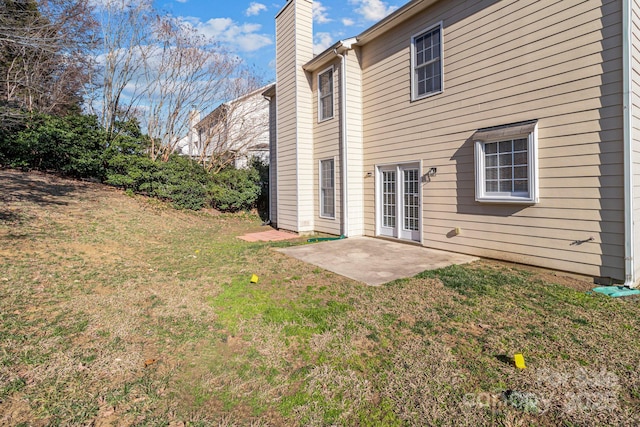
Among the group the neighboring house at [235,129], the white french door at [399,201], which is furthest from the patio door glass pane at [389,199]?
the neighboring house at [235,129]

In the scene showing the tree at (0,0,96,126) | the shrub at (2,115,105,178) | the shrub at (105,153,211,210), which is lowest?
the shrub at (105,153,211,210)

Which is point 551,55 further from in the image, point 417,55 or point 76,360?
point 76,360

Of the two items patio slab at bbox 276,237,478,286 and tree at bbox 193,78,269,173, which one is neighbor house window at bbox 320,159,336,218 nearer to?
patio slab at bbox 276,237,478,286

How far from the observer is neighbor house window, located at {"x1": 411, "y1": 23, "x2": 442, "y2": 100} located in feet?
21.9

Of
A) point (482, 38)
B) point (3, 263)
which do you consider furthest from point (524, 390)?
point (3, 263)

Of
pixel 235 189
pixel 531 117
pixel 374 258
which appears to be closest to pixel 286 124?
pixel 235 189

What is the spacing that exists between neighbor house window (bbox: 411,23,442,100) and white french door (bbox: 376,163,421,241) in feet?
5.46

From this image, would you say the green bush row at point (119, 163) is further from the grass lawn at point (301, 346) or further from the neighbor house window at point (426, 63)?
the neighbor house window at point (426, 63)

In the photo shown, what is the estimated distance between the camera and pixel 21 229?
613 centimetres

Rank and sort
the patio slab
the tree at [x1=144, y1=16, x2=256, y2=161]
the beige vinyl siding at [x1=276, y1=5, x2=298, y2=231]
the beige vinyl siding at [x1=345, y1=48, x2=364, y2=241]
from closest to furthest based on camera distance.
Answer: the patio slab < the beige vinyl siding at [x1=345, y1=48, x2=364, y2=241] < the beige vinyl siding at [x1=276, y1=5, x2=298, y2=231] < the tree at [x1=144, y1=16, x2=256, y2=161]

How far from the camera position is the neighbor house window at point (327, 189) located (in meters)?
9.17

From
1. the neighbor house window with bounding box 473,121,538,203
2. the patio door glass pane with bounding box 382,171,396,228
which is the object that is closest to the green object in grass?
the neighbor house window with bounding box 473,121,538,203

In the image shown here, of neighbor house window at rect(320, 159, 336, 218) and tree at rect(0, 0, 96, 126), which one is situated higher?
tree at rect(0, 0, 96, 126)

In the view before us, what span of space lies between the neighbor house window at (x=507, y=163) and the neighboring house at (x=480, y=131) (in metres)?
0.02
